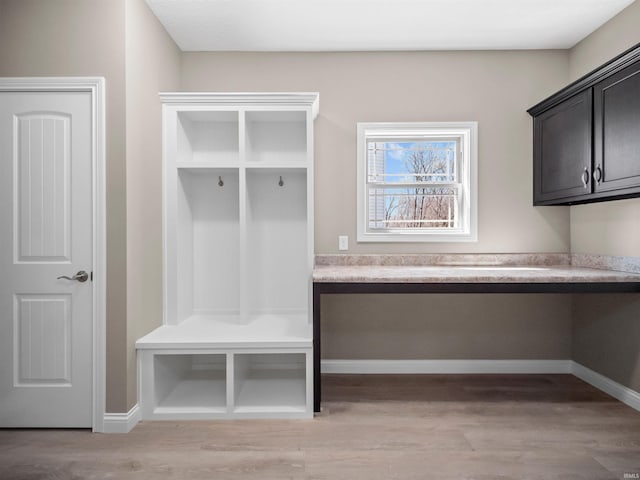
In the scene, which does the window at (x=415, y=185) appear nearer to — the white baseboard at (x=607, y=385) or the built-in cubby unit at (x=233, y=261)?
the built-in cubby unit at (x=233, y=261)

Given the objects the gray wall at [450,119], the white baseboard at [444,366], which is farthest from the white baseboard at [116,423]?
the gray wall at [450,119]

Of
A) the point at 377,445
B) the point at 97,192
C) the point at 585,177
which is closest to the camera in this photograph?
the point at 377,445

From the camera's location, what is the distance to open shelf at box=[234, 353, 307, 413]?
2580 mm

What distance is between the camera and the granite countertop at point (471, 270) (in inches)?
97.8

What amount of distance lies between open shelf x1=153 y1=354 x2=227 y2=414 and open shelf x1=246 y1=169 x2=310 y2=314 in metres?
0.57

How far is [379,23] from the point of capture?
→ 292 centimetres

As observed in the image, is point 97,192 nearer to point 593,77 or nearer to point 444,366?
point 444,366

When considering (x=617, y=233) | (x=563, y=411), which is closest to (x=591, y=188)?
(x=617, y=233)

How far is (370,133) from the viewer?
3350 millimetres

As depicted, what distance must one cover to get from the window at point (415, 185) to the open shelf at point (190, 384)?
1.62m

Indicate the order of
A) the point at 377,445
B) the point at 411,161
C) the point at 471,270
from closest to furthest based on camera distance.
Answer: the point at 377,445 < the point at 471,270 < the point at 411,161

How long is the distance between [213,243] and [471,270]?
1999 millimetres

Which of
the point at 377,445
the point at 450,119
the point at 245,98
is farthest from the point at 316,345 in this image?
the point at 450,119

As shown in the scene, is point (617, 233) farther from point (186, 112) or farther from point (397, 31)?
point (186, 112)
